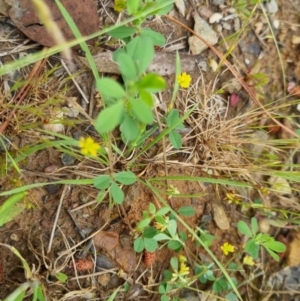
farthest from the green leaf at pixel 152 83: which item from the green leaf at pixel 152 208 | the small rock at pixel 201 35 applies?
the small rock at pixel 201 35

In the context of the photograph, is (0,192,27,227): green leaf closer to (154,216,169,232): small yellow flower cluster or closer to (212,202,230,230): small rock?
(154,216,169,232): small yellow flower cluster

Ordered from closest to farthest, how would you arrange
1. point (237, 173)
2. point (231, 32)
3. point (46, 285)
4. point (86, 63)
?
1. point (46, 285)
2. point (86, 63)
3. point (237, 173)
4. point (231, 32)

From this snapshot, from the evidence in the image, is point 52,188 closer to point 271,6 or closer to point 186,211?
point 186,211

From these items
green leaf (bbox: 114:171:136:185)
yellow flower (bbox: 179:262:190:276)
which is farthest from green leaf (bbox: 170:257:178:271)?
green leaf (bbox: 114:171:136:185)

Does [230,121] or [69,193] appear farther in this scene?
[230,121]

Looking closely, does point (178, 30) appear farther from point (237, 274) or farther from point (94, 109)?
point (237, 274)

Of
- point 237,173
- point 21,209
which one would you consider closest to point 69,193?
point 21,209

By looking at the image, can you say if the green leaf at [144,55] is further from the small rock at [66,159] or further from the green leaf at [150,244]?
the green leaf at [150,244]
